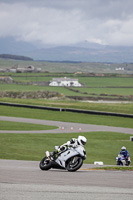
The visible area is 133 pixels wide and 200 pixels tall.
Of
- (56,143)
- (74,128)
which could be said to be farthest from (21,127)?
(56,143)

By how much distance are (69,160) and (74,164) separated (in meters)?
0.23

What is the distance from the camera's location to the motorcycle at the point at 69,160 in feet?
A: 49.9

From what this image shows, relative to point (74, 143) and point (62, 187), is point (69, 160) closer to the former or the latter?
point (74, 143)

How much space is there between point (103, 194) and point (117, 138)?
102ft

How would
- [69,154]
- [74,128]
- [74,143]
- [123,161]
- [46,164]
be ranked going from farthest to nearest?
[74,128], [123,161], [46,164], [74,143], [69,154]

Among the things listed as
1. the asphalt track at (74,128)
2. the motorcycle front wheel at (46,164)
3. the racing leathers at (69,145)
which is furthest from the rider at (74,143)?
the asphalt track at (74,128)

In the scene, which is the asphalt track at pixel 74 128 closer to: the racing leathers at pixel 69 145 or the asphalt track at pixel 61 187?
the racing leathers at pixel 69 145

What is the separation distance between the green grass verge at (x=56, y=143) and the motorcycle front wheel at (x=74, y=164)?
9948mm

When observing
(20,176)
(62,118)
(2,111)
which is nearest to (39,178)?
(20,176)

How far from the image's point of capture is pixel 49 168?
15.6m

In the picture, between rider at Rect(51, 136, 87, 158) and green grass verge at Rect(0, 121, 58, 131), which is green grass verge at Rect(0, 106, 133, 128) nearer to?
green grass verge at Rect(0, 121, 58, 131)

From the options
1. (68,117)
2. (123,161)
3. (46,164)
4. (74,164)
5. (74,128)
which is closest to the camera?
(74,164)

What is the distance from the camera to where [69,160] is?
15.4 meters

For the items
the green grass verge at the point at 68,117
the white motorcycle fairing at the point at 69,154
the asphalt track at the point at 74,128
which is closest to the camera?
the white motorcycle fairing at the point at 69,154
